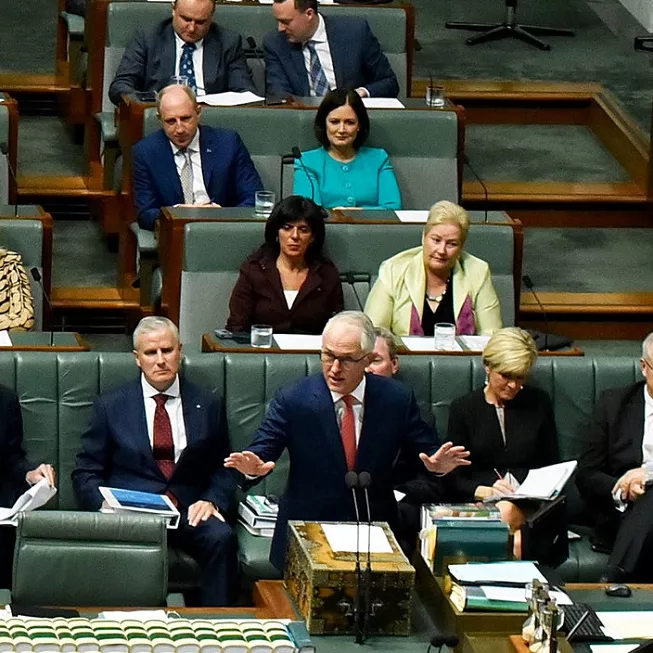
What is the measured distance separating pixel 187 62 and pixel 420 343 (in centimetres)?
191

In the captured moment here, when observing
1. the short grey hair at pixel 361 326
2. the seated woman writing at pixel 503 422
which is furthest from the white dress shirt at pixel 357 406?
the seated woman writing at pixel 503 422

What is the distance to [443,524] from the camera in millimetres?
4328

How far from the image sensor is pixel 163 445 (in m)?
5.25

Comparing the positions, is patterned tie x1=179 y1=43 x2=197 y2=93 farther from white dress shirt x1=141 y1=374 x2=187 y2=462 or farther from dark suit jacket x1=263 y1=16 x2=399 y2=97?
white dress shirt x1=141 y1=374 x2=187 y2=462

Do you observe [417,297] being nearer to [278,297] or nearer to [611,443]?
[278,297]

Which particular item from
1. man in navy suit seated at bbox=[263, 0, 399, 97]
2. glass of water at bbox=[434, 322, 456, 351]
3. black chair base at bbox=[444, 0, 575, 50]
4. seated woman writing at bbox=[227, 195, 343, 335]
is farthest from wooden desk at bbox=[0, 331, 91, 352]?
black chair base at bbox=[444, 0, 575, 50]

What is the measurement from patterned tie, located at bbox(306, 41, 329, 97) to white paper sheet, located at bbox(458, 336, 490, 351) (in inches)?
68.1

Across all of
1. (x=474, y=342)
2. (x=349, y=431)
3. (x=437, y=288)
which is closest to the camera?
(x=349, y=431)

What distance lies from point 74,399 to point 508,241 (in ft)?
5.33

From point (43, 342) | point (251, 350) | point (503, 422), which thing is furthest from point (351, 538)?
point (43, 342)

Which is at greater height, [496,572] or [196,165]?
[196,165]

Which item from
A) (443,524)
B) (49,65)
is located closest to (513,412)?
(443,524)

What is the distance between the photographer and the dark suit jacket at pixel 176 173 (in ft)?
21.5

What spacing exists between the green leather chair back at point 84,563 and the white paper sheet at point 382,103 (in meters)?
2.87
